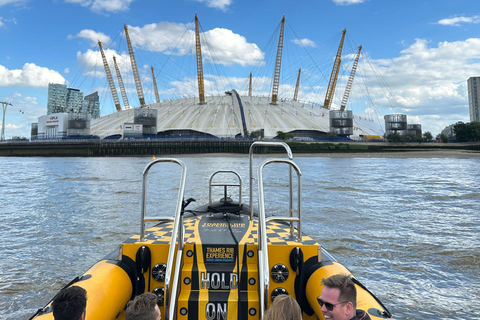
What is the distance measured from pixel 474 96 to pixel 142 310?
23225cm

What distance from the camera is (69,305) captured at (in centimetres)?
258

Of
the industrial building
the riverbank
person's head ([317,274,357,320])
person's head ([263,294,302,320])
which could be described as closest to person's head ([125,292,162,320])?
person's head ([263,294,302,320])

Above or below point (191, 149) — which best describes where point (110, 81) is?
above

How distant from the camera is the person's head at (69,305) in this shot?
2.57 meters

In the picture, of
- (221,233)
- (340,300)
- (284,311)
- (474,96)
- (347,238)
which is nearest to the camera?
(284,311)

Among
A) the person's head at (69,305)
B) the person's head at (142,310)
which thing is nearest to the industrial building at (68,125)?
the person's head at (69,305)

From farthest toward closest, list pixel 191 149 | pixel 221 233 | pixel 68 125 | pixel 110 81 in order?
pixel 110 81 → pixel 68 125 → pixel 191 149 → pixel 221 233

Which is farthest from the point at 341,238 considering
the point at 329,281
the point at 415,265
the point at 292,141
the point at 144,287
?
the point at 292,141

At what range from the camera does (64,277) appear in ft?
25.5

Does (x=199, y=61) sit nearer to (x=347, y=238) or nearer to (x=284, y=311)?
(x=347, y=238)

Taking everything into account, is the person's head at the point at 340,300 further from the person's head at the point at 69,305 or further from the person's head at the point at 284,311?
the person's head at the point at 69,305

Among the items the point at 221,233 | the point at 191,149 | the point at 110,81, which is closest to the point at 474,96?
the point at 191,149

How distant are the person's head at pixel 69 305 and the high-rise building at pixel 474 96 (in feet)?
745

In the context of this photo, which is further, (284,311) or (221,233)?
(221,233)
